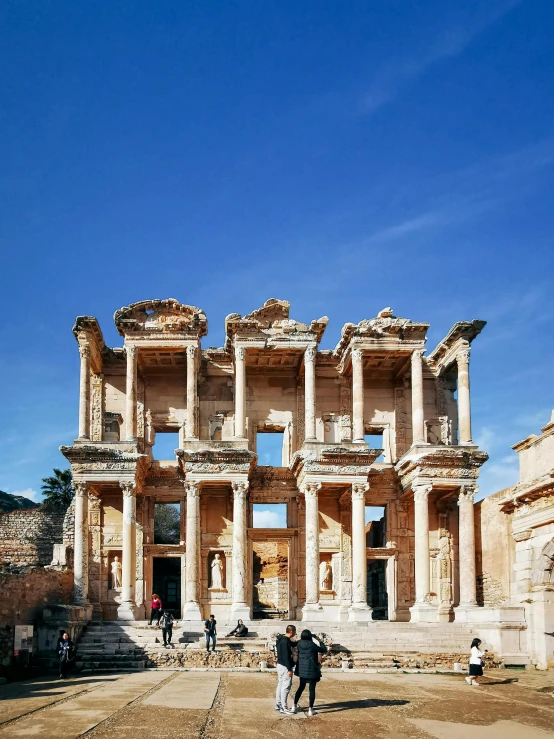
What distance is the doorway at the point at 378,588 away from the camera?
3572cm

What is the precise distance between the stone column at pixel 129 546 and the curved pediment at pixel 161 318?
5551 millimetres

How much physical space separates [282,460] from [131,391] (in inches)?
246

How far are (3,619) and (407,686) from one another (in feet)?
30.8

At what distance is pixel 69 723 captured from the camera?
12.2m

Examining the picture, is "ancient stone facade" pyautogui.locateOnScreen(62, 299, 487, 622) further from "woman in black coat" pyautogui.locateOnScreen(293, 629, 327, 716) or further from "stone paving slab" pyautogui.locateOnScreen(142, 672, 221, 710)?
"woman in black coat" pyautogui.locateOnScreen(293, 629, 327, 716)

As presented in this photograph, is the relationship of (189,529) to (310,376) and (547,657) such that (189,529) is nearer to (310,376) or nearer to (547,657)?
(310,376)

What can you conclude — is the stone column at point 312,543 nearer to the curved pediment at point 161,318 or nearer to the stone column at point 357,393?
the stone column at point 357,393

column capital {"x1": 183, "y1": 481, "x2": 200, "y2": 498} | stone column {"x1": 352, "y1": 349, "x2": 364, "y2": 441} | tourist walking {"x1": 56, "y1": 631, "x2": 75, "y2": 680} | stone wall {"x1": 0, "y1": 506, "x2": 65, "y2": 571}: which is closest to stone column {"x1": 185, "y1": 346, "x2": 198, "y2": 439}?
column capital {"x1": 183, "y1": 481, "x2": 200, "y2": 498}

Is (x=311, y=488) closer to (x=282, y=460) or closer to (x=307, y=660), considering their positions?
(x=282, y=460)

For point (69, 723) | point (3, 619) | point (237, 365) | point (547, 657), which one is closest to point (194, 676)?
point (3, 619)

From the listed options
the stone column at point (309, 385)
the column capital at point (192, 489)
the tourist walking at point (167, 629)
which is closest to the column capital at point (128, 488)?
the column capital at point (192, 489)

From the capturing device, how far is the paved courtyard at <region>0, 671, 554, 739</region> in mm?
11656

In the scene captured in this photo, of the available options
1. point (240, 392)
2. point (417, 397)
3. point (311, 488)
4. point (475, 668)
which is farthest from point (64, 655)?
point (417, 397)

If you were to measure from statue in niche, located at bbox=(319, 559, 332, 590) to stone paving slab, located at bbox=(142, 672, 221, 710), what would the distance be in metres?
10.1
